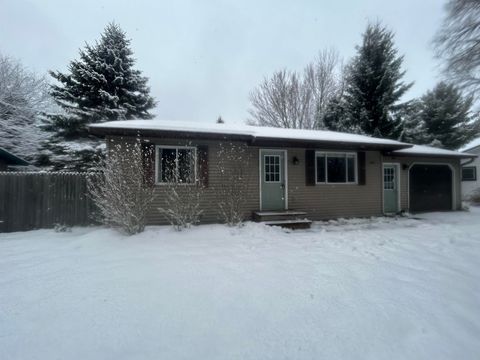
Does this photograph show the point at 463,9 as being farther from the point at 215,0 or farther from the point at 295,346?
the point at 295,346

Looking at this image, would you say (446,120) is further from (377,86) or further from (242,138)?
(242,138)

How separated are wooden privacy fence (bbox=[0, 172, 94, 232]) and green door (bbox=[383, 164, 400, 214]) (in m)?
10.3

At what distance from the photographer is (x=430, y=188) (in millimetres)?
9984

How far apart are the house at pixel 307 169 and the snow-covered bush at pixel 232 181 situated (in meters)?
0.12

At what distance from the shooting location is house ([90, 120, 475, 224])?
6.89 metres

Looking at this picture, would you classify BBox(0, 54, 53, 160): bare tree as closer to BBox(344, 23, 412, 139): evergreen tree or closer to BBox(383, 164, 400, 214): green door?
BBox(383, 164, 400, 214): green door

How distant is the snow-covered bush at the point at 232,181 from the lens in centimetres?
661

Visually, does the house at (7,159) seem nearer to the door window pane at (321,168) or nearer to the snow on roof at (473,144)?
the door window pane at (321,168)

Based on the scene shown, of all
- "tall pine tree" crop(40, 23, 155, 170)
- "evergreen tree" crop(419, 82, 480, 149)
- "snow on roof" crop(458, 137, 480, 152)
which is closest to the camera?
"tall pine tree" crop(40, 23, 155, 170)

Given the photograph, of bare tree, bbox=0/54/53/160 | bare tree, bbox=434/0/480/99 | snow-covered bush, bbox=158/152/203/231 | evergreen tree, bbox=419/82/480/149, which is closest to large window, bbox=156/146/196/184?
snow-covered bush, bbox=158/152/203/231

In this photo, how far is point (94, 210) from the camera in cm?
686

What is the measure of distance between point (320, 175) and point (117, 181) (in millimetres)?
6357

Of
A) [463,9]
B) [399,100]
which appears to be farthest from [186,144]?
[399,100]

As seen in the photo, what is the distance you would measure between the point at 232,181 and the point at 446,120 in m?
21.5
